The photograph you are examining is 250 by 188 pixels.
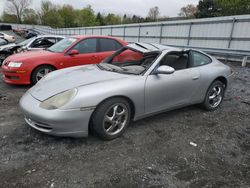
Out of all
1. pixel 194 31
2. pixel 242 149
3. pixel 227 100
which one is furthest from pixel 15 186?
pixel 194 31

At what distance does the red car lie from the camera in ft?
19.0

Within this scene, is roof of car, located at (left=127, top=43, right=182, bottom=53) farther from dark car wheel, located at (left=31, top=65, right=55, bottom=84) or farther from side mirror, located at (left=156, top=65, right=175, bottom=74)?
dark car wheel, located at (left=31, top=65, right=55, bottom=84)

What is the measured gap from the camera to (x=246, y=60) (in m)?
8.95

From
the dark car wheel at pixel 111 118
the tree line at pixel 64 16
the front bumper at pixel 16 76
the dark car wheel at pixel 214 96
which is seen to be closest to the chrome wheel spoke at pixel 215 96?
the dark car wheel at pixel 214 96

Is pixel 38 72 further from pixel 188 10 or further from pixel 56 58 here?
pixel 188 10

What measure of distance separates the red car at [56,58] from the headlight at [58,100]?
3.32 metres

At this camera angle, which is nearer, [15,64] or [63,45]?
[15,64]

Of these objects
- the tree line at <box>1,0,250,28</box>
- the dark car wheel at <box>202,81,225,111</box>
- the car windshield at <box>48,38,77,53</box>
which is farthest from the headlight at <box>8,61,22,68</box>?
the tree line at <box>1,0,250,28</box>

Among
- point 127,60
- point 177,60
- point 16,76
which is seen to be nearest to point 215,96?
point 177,60

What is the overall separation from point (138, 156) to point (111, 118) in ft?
2.18

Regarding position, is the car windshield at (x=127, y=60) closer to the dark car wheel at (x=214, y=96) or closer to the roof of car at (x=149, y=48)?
the roof of car at (x=149, y=48)

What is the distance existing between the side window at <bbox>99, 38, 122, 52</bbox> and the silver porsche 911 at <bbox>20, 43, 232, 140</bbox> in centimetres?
241

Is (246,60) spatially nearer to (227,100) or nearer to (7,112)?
(227,100)

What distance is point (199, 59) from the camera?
435 cm
